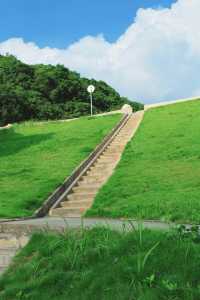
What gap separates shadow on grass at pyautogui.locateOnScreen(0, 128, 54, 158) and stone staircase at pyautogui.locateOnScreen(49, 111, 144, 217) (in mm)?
3540

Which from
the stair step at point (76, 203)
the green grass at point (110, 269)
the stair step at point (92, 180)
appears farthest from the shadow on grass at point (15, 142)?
the green grass at point (110, 269)

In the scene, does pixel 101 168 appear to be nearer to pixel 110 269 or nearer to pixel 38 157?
pixel 38 157

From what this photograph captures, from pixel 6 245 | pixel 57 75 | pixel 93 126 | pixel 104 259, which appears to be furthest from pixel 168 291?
pixel 57 75

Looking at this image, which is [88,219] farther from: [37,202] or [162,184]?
[162,184]

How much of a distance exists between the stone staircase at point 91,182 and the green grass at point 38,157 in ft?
1.62

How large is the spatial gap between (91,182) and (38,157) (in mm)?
4666

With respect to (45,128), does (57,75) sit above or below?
above

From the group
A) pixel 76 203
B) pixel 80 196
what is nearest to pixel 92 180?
pixel 80 196

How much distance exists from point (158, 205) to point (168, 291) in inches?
186

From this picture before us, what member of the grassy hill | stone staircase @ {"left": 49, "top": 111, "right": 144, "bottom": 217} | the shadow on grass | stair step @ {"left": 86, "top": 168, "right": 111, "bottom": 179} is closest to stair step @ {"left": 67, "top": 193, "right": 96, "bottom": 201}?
stone staircase @ {"left": 49, "top": 111, "right": 144, "bottom": 217}

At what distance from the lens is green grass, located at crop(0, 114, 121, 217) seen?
11516 mm

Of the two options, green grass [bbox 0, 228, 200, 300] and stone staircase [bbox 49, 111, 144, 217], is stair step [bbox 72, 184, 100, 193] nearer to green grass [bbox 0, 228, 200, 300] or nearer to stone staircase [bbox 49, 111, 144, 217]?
stone staircase [bbox 49, 111, 144, 217]

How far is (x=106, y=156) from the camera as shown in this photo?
1875cm

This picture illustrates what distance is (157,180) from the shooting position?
1249 cm
